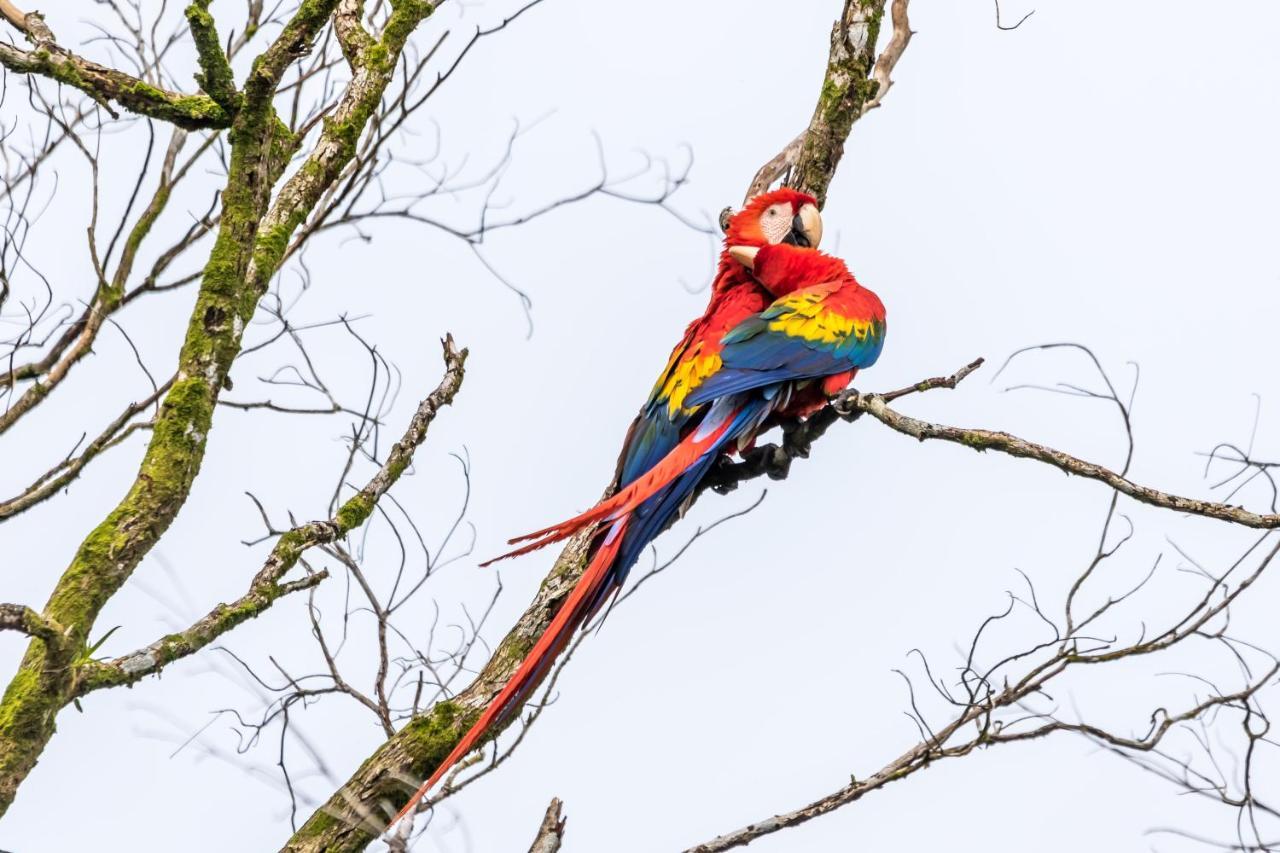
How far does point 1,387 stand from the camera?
3859 mm

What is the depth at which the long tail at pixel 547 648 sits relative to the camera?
3193 mm

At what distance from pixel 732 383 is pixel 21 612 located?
6.89 feet

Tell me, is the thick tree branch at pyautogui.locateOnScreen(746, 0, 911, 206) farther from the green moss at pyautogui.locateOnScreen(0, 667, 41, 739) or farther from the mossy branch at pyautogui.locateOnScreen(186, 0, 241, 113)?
the green moss at pyautogui.locateOnScreen(0, 667, 41, 739)

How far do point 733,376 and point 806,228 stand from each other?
29.3 inches

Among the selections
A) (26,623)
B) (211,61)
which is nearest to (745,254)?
(211,61)

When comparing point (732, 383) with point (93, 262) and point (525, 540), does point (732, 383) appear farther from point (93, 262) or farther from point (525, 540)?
point (93, 262)

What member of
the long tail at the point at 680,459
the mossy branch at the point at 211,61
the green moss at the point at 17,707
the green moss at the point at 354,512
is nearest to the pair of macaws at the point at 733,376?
the long tail at the point at 680,459

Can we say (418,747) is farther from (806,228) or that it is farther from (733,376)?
(806,228)

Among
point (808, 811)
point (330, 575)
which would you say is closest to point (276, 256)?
Answer: point (330, 575)

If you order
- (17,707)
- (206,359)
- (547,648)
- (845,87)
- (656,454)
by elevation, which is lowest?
(17,707)

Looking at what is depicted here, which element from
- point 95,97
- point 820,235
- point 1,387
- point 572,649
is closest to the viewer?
point 95,97

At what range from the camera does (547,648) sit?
337 centimetres

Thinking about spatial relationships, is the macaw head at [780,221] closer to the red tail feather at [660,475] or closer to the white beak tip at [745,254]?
the white beak tip at [745,254]

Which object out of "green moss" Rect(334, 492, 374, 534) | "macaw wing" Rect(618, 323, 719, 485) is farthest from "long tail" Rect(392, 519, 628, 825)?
"green moss" Rect(334, 492, 374, 534)
